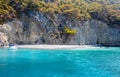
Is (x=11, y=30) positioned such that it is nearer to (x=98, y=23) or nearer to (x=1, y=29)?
(x=1, y=29)

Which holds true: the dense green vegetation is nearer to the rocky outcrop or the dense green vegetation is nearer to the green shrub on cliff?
the rocky outcrop

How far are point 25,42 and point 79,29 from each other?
19.0 metres

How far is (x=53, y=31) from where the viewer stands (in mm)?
78625

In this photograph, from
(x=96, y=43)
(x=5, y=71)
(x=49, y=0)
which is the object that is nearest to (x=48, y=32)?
(x=49, y=0)

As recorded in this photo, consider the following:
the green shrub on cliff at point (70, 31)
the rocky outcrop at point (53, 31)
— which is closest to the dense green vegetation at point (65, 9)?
the rocky outcrop at point (53, 31)

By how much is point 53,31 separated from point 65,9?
9.25m

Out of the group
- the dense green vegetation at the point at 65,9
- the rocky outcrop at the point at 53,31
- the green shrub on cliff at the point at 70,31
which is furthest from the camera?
the green shrub on cliff at the point at 70,31

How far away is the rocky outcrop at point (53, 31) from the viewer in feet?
245

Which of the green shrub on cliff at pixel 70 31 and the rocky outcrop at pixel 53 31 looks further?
the green shrub on cliff at pixel 70 31

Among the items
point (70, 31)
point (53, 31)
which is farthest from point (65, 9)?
point (53, 31)

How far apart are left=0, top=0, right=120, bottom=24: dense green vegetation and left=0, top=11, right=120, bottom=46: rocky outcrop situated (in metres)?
1.58

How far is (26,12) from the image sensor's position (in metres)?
75.9

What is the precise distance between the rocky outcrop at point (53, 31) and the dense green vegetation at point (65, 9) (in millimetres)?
1575

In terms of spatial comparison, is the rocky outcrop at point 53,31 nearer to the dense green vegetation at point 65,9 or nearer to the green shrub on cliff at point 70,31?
the green shrub on cliff at point 70,31
